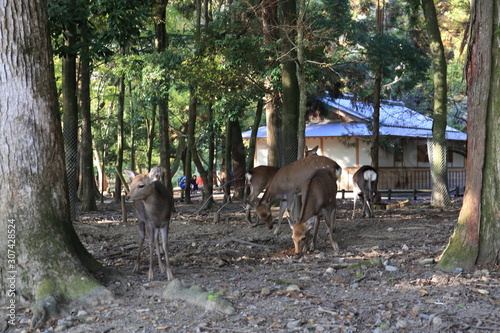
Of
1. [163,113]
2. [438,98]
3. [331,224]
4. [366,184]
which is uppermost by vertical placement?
[438,98]

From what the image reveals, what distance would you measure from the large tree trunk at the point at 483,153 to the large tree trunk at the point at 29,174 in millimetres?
4383

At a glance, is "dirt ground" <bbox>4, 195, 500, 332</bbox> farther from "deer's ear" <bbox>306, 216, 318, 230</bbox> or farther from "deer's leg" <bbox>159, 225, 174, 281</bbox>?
"deer's ear" <bbox>306, 216, 318, 230</bbox>

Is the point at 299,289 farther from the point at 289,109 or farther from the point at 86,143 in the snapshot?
the point at 86,143

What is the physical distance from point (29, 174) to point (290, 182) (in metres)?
7.03

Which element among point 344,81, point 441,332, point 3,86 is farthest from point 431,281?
point 344,81

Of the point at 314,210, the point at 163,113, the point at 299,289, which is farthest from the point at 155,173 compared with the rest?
the point at 163,113

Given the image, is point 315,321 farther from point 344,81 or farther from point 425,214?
point 344,81

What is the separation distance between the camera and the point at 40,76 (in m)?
6.34

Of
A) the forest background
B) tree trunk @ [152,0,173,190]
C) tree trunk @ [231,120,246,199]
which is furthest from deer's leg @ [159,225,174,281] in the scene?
tree trunk @ [231,120,246,199]

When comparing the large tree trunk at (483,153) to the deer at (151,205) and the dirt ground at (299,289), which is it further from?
the deer at (151,205)

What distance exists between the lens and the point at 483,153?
7.16 meters

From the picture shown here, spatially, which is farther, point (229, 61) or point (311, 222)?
point (229, 61)

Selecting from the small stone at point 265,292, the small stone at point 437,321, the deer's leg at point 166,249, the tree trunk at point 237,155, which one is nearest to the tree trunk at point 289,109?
the deer's leg at point 166,249

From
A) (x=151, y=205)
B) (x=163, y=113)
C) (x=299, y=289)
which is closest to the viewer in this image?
(x=299, y=289)
